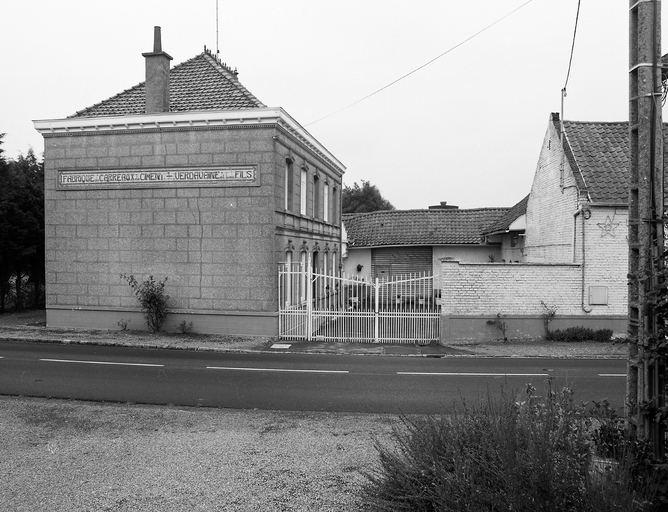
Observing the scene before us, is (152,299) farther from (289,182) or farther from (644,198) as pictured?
(644,198)

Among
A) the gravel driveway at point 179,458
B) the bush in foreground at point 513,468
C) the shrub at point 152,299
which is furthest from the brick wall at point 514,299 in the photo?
the bush in foreground at point 513,468

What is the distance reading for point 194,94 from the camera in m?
19.7

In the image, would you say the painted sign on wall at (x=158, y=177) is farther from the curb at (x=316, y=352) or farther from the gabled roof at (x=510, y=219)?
the gabled roof at (x=510, y=219)

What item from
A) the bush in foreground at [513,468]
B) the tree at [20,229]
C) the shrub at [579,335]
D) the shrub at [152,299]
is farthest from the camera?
the tree at [20,229]

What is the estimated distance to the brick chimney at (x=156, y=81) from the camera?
18781 millimetres

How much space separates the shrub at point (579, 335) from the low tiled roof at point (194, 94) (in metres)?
11.6

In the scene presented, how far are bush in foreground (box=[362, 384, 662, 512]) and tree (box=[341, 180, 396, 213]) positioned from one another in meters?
68.1

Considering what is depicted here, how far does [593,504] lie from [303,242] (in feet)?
59.8

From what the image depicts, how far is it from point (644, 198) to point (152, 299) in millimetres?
15647

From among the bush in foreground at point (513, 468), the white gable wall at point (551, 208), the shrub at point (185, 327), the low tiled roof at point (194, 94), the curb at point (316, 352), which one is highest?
the low tiled roof at point (194, 94)

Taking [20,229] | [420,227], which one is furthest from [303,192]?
[420,227]

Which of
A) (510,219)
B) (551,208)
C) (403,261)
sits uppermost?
(510,219)

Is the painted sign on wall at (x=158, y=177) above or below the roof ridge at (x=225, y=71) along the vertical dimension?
below

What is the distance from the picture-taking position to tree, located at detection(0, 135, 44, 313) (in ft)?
76.1
